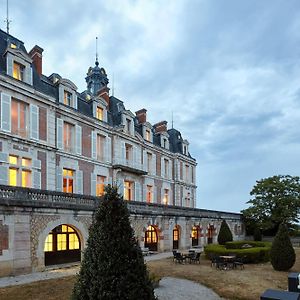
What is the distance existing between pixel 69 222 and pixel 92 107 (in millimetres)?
10950

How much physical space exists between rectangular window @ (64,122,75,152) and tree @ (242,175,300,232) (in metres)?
21.8

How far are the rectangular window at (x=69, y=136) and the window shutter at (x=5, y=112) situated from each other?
492 cm

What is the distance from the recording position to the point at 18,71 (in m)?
19.4

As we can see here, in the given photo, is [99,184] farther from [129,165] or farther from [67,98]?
[67,98]

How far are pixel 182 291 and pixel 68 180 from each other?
1377 cm

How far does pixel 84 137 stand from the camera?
24.0 meters

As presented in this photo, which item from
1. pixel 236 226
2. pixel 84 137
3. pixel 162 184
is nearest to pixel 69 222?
pixel 84 137

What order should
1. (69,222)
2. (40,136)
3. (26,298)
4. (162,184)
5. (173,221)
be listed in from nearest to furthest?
(26,298) → (69,222) → (40,136) → (173,221) → (162,184)

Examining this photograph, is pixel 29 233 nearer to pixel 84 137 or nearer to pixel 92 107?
pixel 84 137

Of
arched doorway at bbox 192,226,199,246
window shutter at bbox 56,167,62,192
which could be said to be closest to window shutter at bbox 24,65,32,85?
window shutter at bbox 56,167,62,192

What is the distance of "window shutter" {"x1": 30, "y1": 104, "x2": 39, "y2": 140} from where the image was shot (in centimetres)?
1955

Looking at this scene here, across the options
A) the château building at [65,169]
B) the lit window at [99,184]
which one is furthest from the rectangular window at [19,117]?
the lit window at [99,184]

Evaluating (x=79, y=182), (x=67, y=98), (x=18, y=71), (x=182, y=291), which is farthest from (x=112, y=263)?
(x=67, y=98)

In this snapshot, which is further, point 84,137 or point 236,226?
point 236,226
